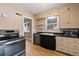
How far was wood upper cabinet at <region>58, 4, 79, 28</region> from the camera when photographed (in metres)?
2.35

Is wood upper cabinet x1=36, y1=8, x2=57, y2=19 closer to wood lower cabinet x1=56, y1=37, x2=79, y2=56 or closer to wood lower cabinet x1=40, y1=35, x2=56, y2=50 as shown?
wood lower cabinet x1=40, y1=35, x2=56, y2=50

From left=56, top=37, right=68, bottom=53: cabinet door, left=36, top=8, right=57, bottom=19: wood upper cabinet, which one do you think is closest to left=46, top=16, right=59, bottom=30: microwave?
left=36, top=8, right=57, bottom=19: wood upper cabinet

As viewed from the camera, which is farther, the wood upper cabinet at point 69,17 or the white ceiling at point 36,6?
the wood upper cabinet at point 69,17

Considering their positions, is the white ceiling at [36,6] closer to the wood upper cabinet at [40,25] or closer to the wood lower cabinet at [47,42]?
the wood upper cabinet at [40,25]

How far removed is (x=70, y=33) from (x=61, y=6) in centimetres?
109

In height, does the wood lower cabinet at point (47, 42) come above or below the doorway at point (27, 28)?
below

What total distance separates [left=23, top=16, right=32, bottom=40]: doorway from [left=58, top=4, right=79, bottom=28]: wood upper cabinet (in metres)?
0.71

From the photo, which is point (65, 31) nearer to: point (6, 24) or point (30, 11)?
point (30, 11)

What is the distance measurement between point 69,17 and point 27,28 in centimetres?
106

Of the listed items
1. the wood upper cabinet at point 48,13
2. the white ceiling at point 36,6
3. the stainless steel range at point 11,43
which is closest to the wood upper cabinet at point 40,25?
the wood upper cabinet at point 48,13

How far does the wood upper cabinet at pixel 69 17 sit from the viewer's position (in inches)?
92.4

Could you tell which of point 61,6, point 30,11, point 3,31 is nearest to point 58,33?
point 61,6

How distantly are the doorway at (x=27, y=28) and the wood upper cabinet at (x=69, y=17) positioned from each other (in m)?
0.71

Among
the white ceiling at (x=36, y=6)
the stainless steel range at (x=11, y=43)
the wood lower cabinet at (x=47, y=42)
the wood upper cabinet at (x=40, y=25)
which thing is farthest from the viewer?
the wood lower cabinet at (x=47, y=42)
